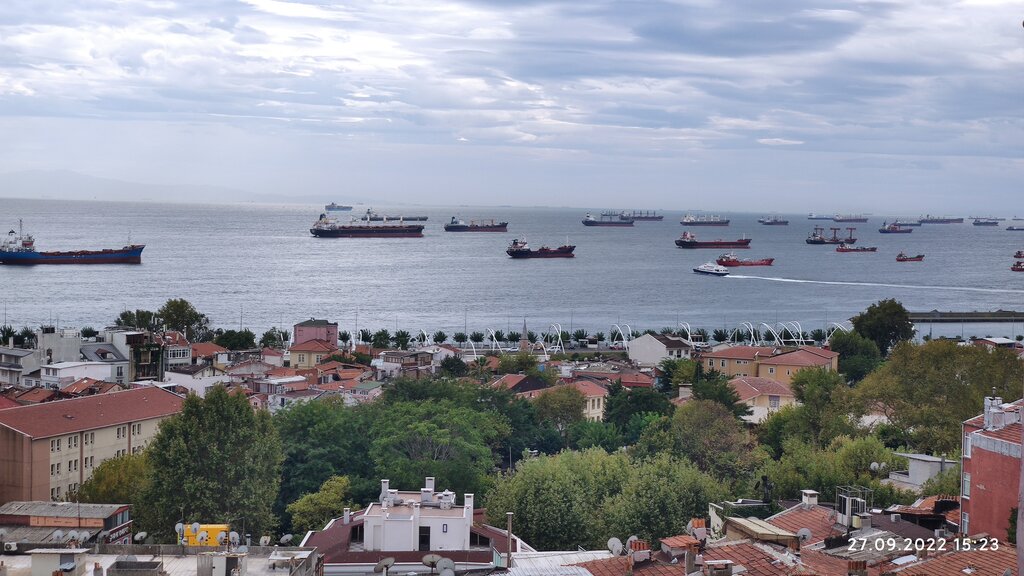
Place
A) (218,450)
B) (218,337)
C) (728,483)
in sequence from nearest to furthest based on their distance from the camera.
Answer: (218,450) → (728,483) → (218,337)

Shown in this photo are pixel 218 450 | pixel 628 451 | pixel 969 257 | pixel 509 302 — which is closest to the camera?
pixel 218 450

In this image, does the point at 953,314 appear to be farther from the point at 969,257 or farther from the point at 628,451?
the point at 969,257

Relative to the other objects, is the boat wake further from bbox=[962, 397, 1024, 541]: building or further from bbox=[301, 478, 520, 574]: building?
bbox=[301, 478, 520, 574]: building

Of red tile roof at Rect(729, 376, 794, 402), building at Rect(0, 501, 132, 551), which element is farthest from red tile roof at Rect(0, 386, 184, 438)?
red tile roof at Rect(729, 376, 794, 402)

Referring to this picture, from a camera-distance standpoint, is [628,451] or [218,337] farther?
[218,337]

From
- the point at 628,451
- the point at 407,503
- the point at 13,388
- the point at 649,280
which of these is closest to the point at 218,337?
the point at 13,388

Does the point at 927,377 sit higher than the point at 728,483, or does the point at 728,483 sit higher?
the point at 927,377

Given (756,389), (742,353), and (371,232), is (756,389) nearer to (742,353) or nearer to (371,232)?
(742,353)
